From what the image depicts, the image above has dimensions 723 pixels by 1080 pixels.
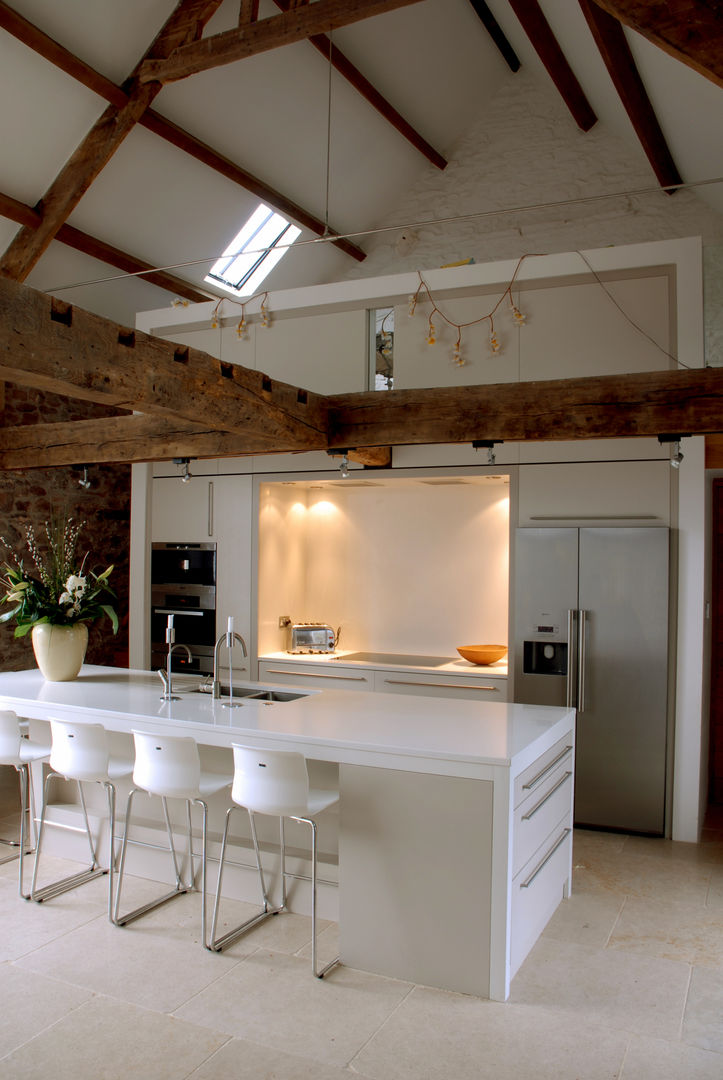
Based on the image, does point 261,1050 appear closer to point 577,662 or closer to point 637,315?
point 577,662

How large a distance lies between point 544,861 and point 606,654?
5.35 feet

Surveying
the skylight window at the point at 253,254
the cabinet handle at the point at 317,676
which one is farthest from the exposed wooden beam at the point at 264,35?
the cabinet handle at the point at 317,676

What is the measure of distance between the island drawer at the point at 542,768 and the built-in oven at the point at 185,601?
2992 millimetres

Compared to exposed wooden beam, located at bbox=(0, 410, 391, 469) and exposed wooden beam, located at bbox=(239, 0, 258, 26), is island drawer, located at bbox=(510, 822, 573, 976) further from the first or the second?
exposed wooden beam, located at bbox=(239, 0, 258, 26)

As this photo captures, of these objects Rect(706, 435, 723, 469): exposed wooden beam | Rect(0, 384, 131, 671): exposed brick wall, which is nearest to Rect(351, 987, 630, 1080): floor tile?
Rect(706, 435, 723, 469): exposed wooden beam

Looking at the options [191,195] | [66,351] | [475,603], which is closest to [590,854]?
[475,603]

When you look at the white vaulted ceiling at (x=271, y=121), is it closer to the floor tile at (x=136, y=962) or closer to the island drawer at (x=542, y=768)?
the island drawer at (x=542, y=768)

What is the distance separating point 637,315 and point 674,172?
2.27 metres

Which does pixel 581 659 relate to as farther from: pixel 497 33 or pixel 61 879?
pixel 497 33

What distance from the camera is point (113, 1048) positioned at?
2.57m

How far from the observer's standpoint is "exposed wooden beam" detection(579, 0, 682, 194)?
4.52 meters

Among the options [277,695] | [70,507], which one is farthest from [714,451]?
[70,507]

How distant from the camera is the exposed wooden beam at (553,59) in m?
5.75

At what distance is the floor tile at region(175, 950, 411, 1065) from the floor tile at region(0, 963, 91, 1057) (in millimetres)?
418
